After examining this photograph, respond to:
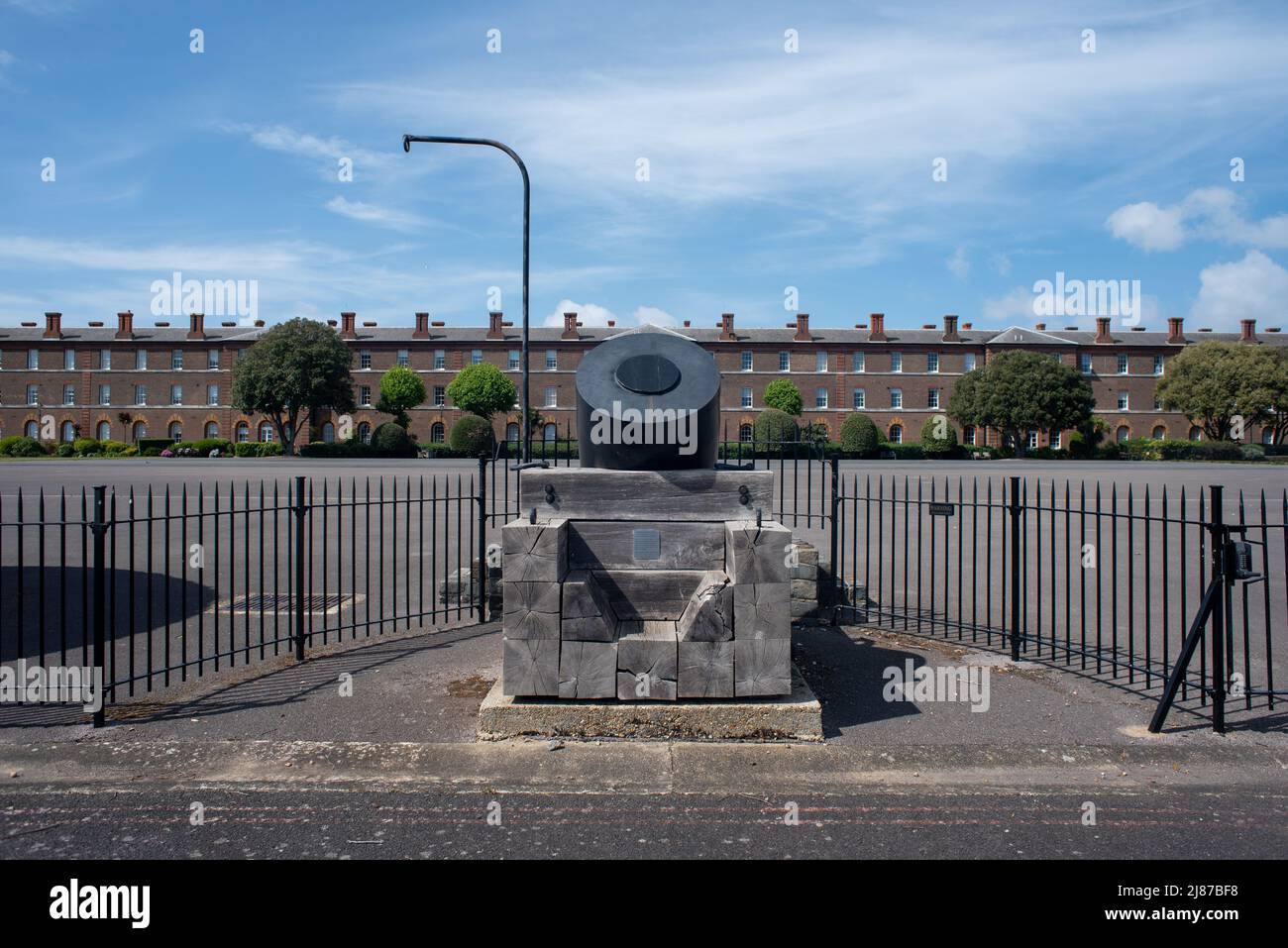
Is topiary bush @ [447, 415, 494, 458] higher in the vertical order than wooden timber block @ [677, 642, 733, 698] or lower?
higher

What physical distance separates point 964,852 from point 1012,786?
976 mm

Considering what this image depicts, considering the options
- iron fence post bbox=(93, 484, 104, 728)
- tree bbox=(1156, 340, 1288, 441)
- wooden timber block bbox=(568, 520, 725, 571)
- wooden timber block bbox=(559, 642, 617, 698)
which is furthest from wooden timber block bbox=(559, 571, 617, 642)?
tree bbox=(1156, 340, 1288, 441)

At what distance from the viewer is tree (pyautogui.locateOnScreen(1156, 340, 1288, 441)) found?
2323 inches

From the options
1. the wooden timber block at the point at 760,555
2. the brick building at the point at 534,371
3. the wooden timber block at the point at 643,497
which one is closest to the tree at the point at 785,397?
the brick building at the point at 534,371

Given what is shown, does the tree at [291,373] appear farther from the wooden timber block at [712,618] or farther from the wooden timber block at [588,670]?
the wooden timber block at [712,618]

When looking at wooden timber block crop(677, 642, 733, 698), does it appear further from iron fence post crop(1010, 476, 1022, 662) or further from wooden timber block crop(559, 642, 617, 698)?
iron fence post crop(1010, 476, 1022, 662)

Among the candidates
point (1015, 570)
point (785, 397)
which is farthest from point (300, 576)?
point (785, 397)

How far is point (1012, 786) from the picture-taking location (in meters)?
4.55

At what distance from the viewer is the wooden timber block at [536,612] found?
16.8 feet

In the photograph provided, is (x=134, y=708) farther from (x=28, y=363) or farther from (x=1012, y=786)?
(x=28, y=363)

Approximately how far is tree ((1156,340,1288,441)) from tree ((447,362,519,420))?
51.2m

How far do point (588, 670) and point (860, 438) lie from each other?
53.3m

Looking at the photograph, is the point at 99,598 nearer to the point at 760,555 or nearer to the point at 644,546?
the point at 644,546
